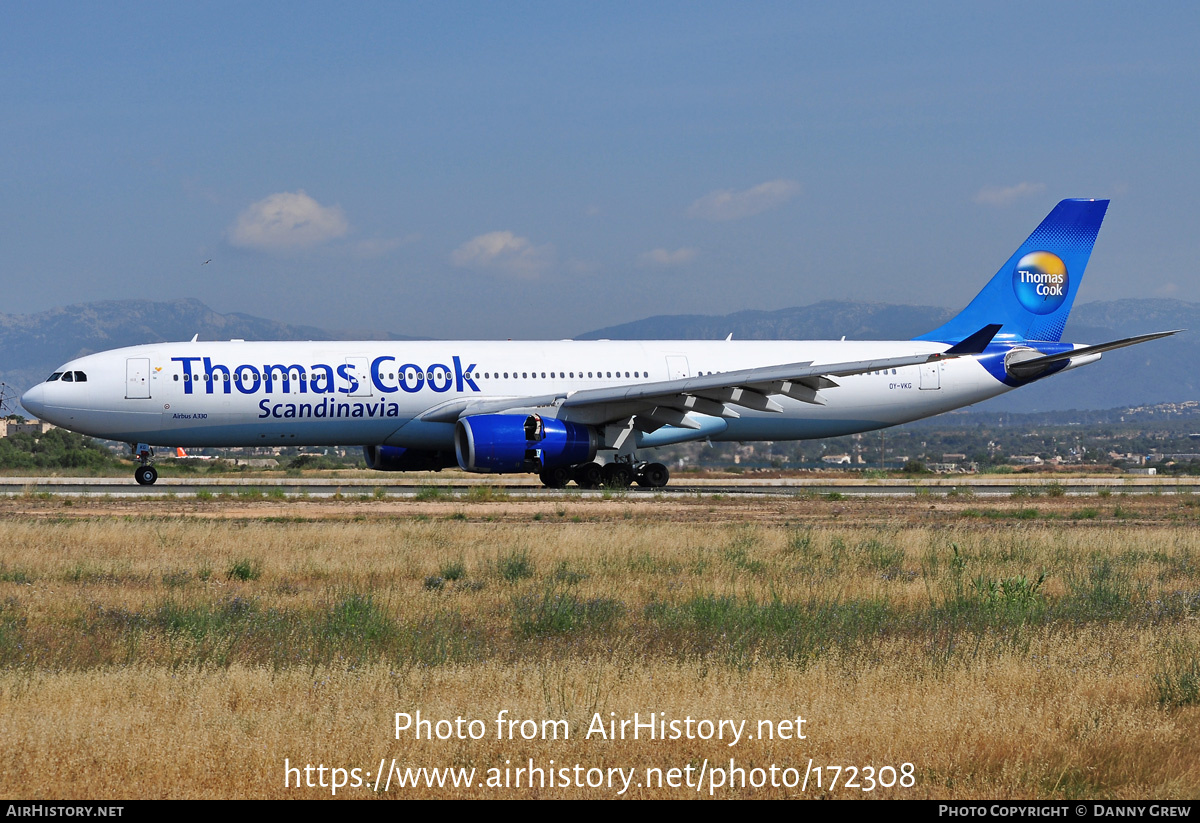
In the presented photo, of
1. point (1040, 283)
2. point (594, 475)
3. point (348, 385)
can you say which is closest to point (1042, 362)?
point (1040, 283)

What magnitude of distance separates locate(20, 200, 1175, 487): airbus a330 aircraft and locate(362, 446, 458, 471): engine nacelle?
0.05 metres

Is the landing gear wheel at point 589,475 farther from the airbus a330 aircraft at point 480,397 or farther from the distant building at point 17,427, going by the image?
the distant building at point 17,427

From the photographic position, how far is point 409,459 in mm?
35438

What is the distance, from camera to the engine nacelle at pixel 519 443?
100 feet

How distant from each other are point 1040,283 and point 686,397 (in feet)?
47.4

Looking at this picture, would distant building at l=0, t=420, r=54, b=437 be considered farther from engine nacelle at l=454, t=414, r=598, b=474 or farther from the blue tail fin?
the blue tail fin

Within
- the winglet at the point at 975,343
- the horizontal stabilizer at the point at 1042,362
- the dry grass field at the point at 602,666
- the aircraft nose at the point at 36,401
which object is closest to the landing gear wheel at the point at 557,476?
the winglet at the point at 975,343

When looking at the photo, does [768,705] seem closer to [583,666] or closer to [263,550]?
[583,666]

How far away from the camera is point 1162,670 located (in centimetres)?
953

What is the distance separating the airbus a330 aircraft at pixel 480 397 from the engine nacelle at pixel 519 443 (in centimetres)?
4

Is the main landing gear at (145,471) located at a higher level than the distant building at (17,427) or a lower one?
lower

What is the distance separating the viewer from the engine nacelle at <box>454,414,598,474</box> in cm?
3050
